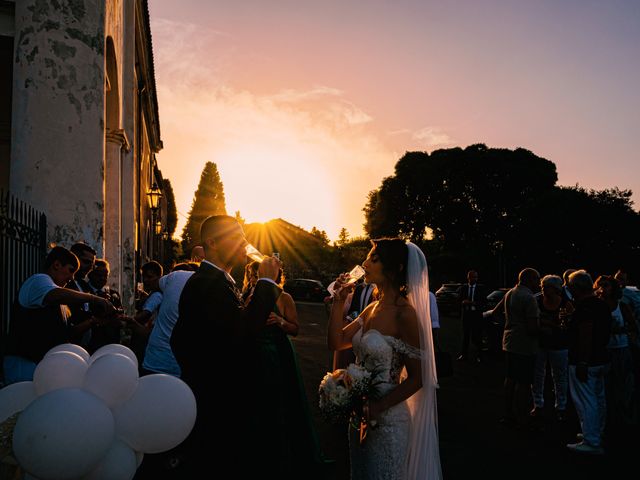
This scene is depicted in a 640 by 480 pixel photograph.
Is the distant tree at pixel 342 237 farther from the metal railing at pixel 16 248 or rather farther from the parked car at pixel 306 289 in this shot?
the metal railing at pixel 16 248

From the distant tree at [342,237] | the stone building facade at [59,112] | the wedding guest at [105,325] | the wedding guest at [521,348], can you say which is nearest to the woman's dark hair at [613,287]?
the wedding guest at [521,348]

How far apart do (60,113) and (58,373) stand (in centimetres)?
545

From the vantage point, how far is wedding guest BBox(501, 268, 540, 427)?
764 centimetres

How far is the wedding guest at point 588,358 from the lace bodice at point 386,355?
156 inches

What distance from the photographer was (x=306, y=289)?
40.5m

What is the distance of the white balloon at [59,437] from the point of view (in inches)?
86.2

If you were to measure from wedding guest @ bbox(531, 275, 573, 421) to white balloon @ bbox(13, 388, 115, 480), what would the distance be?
7129 mm

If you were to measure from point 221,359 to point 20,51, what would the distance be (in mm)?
5839

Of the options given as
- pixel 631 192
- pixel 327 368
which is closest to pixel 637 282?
pixel 631 192

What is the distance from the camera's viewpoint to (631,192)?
3741 cm

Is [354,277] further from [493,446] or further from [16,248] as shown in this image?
[493,446]

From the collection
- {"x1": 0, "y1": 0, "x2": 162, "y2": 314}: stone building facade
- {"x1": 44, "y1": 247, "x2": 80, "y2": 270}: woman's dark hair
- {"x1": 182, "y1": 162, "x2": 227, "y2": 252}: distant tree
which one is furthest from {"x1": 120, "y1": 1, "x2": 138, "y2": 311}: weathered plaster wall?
{"x1": 182, "y1": 162, "x2": 227, "y2": 252}: distant tree

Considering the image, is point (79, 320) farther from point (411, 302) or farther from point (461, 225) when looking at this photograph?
point (461, 225)

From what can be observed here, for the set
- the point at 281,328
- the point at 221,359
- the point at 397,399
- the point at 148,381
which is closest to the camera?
the point at 148,381
